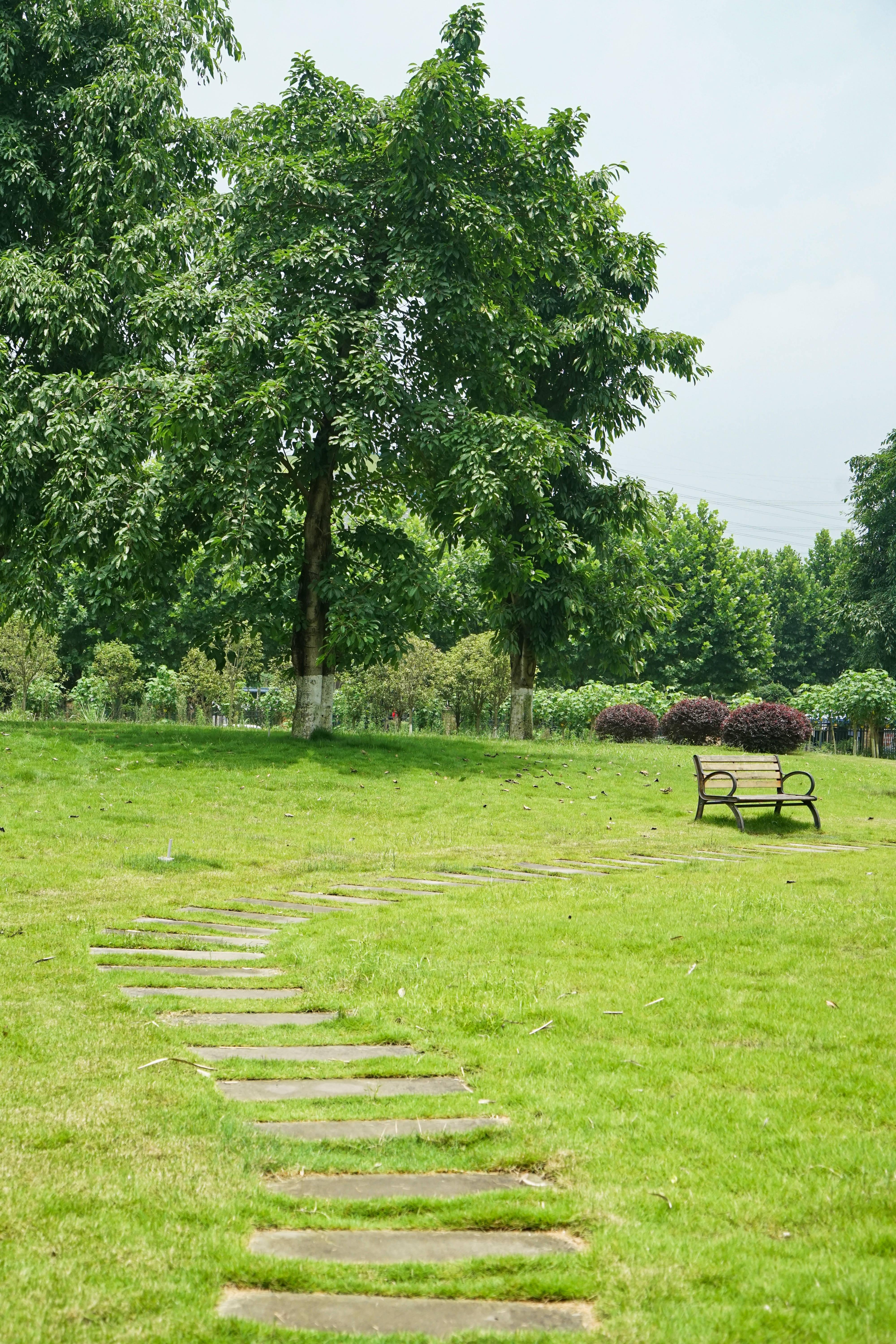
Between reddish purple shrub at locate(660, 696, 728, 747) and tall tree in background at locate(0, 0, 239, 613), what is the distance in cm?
1403

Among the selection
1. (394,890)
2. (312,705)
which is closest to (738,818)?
(394,890)

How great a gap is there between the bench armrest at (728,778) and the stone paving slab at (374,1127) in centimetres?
1006

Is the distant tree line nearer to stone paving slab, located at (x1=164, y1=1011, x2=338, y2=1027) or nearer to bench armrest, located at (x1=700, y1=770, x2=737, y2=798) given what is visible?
bench armrest, located at (x1=700, y1=770, x2=737, y2=798)

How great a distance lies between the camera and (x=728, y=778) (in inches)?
543

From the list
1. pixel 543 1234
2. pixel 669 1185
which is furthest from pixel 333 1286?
pixel 669 1185

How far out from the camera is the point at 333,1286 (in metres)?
2.76

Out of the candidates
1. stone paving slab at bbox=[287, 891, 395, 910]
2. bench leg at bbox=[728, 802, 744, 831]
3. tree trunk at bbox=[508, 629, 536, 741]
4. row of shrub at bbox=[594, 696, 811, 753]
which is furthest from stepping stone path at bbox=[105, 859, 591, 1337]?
tree trunk at bbox=[508, 629, 536, 741]

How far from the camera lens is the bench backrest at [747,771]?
45.4 ft

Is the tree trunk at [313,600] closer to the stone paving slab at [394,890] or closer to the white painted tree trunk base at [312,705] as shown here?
the white painted tree trunk base at [312,705]

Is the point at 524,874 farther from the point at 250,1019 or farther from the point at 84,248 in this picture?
the point at 84,248

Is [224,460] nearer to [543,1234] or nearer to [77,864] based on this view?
[77,864]

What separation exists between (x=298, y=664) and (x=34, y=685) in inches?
882

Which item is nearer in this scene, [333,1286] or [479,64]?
[333,1286]

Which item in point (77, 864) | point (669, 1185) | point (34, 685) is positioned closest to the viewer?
point (669, 1185)
